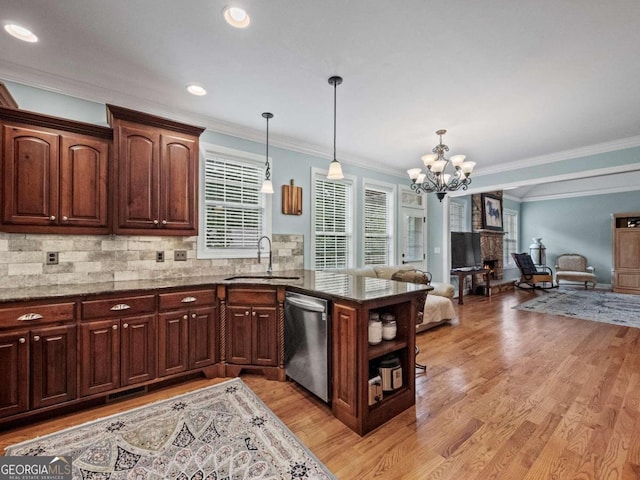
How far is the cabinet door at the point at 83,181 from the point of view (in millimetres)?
2406

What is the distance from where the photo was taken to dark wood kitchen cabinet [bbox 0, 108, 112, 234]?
2.22m

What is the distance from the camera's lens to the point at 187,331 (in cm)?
262

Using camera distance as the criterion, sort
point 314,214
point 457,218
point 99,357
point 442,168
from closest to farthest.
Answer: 1. point 99,357
2. point 442,168
3. point 314,214
4. point 457,218

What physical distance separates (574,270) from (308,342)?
32.0 ft

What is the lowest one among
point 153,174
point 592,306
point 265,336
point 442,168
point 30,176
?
point 592,306

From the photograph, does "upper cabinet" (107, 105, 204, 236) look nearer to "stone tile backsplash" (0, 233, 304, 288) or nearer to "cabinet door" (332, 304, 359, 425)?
"stone tile backsplash" (0, 233, 304, 288)

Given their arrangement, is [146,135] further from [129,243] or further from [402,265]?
→ [402,265]

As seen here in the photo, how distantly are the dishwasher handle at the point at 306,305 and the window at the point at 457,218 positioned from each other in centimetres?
578

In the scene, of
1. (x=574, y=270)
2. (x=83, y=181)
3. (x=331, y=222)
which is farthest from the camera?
(x=574, y=270)

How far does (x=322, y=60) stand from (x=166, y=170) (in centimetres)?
179

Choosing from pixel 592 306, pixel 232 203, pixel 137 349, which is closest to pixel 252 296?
pixel 137 349

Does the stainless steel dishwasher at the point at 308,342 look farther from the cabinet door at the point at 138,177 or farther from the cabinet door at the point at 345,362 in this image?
the cabinet door at the point at 138,177

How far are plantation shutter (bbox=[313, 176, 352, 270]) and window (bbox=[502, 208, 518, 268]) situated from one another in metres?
6.69

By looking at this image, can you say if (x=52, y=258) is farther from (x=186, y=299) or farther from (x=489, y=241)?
(x=489, y=241)
